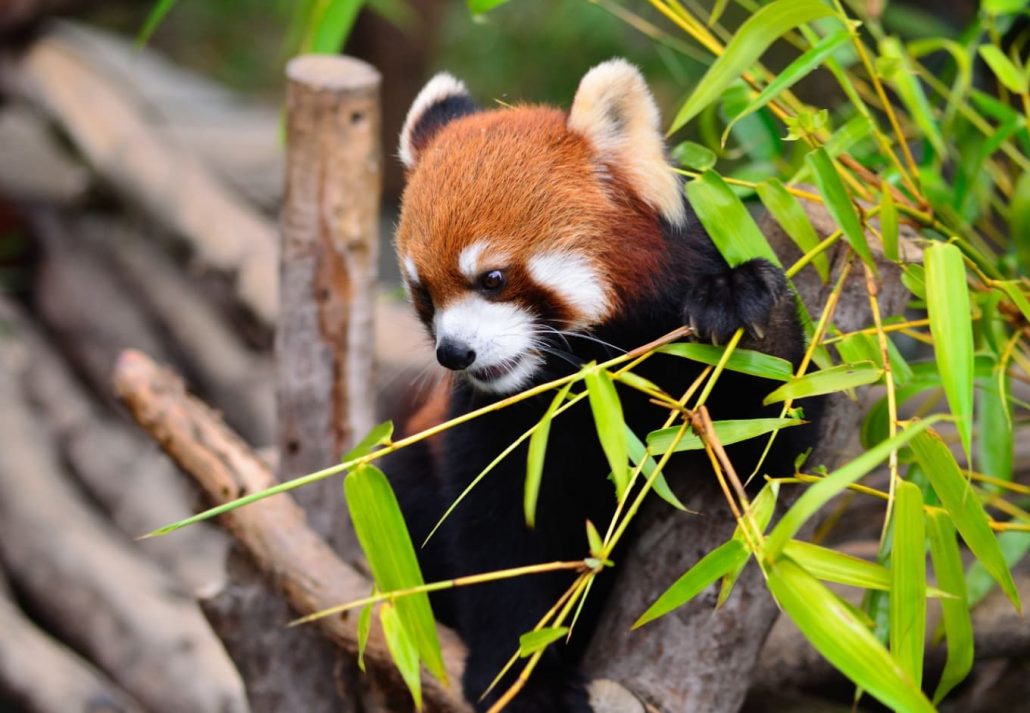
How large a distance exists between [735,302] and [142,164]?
3.23 metres

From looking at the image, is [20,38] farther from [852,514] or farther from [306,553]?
[852,514]

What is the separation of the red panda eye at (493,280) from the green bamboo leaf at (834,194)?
457 mm

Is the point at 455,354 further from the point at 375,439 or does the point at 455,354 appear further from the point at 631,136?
the point at 631,136

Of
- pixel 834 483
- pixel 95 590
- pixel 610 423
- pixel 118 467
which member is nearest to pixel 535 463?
pixel 610 423

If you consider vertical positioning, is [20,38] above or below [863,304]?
below

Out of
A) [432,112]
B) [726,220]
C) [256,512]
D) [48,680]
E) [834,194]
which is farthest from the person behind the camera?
[48,680]

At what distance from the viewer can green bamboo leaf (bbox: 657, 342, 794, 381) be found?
153 cm

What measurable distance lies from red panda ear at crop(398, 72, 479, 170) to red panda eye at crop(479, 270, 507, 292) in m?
0.33

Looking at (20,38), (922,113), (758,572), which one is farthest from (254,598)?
(20,38)

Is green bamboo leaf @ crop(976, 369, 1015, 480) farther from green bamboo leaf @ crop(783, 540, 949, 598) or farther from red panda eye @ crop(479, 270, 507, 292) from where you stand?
red panda eye @ crop(479, 270, 507, 292)

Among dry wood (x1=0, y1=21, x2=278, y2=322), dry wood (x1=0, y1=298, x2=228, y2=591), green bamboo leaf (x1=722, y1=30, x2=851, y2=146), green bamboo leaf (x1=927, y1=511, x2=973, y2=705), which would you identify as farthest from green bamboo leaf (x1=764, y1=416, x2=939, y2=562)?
dry wood (x1=0, y1=21, x2=278, y2=322)

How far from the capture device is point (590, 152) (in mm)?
1728

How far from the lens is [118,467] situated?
383 cm

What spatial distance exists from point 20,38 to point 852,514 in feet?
12.4
